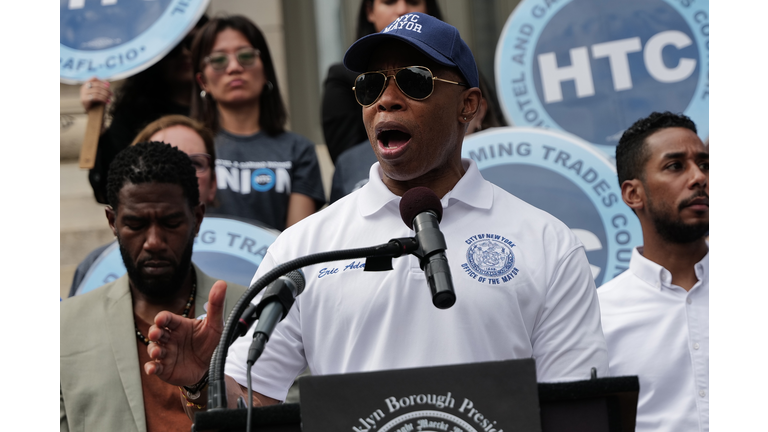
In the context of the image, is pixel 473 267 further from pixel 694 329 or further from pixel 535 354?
pixel 694 329

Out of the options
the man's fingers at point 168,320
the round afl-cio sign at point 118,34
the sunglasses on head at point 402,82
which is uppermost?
the round afl-cio sign at point 118,34

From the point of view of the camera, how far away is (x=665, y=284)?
392cm

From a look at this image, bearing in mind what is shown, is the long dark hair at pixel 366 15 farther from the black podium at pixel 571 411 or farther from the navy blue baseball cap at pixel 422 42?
the black podium at pixel 571 411

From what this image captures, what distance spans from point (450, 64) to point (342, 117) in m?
2.41

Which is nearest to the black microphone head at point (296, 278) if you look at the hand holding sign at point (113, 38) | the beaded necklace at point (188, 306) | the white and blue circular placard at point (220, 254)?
the beaded necklace at point (188, 306)

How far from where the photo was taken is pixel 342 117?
16.3 feet

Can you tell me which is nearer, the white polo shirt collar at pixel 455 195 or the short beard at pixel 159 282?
the white polo shirt collar at pixel 455 195

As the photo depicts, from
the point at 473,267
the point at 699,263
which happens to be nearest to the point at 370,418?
the point at 473,267

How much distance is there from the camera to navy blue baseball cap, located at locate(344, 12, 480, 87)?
257 centimetres

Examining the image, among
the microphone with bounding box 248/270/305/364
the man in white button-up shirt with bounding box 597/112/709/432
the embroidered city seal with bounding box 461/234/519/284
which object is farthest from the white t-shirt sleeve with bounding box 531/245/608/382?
the man in white button-up shirt with bounding box 597/112/709/432

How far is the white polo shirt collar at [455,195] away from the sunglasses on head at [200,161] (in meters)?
1.94

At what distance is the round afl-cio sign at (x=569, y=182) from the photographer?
14.2 ft

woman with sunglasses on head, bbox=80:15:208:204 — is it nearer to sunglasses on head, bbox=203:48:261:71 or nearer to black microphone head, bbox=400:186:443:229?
sunglasses on head, bbox=203:48:261:71

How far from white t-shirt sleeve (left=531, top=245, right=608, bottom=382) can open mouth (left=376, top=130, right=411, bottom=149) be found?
616 millimetres
